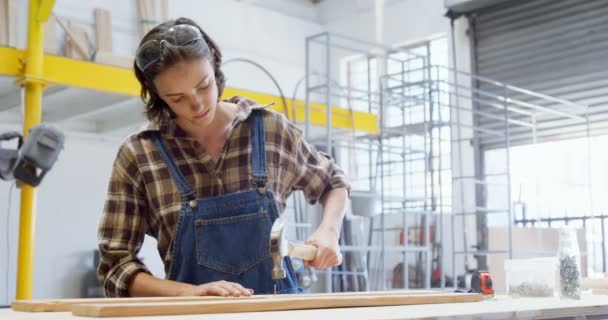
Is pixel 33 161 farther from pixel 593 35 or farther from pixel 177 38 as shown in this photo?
pixel 593 35

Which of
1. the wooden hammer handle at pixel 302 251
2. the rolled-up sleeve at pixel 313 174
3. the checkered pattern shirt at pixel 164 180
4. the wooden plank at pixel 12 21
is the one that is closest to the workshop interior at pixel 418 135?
the wooden plank at pixel 12 21

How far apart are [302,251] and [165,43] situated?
59 cm

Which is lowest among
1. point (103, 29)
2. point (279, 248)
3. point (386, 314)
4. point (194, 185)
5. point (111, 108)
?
point (386, 314)

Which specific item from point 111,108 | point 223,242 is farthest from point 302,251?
point 111,108

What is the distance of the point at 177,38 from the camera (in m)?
1.84

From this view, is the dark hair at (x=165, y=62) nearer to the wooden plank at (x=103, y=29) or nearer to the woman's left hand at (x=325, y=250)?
the woman's left hand at (x=325, y=250)

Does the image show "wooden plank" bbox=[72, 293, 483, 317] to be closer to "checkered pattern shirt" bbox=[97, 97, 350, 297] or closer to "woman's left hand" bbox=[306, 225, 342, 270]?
"woman's left hand" bbox=[306, 225, 342, 270]

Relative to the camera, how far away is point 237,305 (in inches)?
50.9

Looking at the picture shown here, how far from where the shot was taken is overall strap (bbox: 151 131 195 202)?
1924 mm

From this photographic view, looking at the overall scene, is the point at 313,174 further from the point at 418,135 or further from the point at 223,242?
the point at 418,135

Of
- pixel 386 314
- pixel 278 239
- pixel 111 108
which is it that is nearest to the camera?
pixel 386 314

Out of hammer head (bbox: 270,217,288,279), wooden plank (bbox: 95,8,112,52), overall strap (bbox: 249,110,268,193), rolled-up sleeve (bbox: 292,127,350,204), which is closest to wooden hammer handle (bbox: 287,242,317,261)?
hammer head (bbox: 270,217,288,279)

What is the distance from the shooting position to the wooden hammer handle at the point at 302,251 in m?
1.68


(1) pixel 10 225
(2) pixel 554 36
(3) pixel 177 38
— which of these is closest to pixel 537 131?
(2) pixel 554 36
